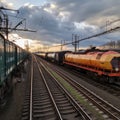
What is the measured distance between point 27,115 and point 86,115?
2641mm

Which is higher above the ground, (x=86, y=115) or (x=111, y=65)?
(x=111, y=65)

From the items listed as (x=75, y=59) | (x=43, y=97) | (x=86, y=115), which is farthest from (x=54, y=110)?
(x=75, y=59)

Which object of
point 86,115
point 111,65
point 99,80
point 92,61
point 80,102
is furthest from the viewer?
point 92,61

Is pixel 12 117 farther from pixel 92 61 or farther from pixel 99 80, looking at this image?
pixel 92 61

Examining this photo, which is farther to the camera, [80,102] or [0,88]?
[80,102]

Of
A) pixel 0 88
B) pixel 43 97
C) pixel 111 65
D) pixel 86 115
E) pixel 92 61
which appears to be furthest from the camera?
pixel 92 61

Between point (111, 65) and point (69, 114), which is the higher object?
point (111, 65)

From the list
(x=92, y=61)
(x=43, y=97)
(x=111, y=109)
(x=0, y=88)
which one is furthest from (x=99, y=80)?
(x=0, y=88)

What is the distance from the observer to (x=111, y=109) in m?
14.4

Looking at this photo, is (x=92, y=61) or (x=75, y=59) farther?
(x=75, y=59)

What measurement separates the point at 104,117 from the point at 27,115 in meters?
3.35

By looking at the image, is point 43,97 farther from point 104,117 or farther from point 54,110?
point 104,117

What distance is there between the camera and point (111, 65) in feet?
82.6

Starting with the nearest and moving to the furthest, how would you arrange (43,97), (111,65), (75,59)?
(43,97), (111,65), (75,59)
